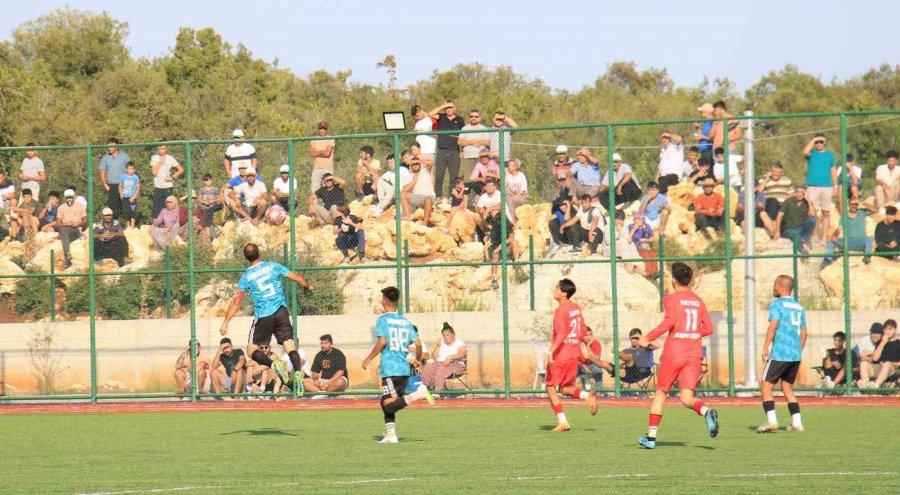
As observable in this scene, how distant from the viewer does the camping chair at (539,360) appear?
23.5 m

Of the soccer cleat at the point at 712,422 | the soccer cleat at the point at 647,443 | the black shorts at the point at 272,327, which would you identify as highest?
the black shorts at the point at 272,327

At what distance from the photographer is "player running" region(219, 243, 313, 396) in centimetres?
1666

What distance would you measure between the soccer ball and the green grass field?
15.6 ft

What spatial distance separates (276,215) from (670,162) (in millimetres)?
6889

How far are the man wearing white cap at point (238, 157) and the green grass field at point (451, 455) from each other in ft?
17.8

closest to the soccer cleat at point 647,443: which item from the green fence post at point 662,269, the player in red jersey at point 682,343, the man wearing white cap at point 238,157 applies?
the player in red jersey at point 682,343

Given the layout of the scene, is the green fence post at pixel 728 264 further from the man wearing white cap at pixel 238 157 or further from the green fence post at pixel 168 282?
the green fence post at pixel 168 282

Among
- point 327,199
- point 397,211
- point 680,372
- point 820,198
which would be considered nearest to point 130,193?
point 327,199

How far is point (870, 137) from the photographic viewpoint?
24.3 m

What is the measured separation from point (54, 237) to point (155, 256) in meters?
1.86

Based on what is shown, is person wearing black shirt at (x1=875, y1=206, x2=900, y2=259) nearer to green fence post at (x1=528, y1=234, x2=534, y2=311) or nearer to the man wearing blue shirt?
the man wearing blue shirt

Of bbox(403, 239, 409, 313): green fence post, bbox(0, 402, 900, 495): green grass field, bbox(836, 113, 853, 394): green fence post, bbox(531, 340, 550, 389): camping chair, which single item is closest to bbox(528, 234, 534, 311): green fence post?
bbox(531, 340, 550, 389): camping chair

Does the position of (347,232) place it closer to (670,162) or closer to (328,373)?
(328,373)

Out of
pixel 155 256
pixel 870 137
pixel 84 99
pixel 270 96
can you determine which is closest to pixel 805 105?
pixel 270 96
